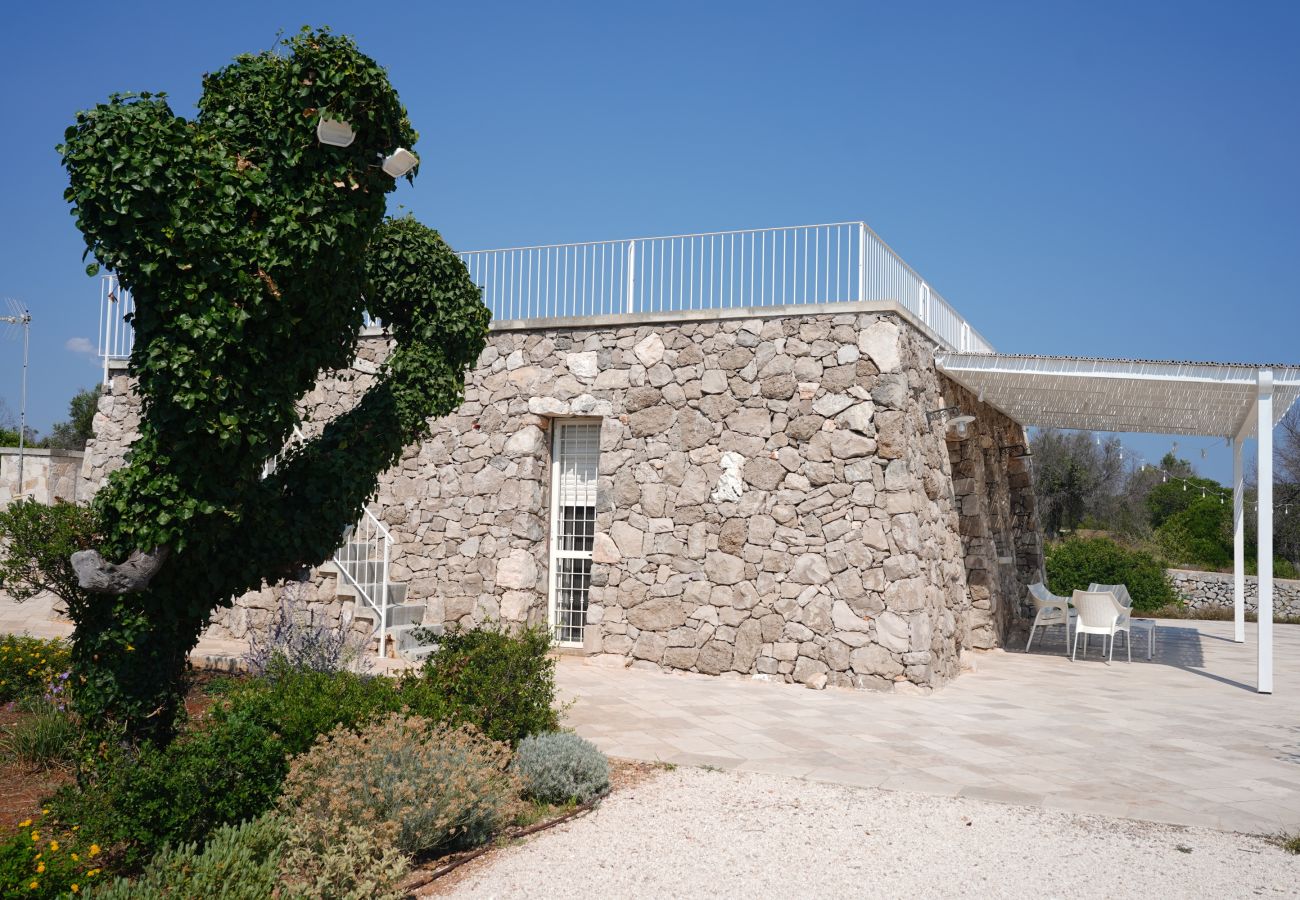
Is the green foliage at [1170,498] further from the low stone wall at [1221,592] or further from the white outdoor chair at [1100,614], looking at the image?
the white outdoor chair at [1100,614]

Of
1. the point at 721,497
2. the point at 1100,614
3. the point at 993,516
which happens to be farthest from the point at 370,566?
the point at 1100,614

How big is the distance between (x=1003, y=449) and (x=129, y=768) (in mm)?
12103

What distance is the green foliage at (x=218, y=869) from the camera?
138 inches

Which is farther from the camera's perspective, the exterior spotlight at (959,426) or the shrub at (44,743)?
the exterior spotlight at (959,426)

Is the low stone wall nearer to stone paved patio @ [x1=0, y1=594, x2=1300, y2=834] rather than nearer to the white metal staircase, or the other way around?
stone paved patio @ [x1=0, y1=594, x2=1300, y2=834]

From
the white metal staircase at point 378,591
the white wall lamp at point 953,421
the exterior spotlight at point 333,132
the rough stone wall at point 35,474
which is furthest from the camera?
the rough stone wall at point 35,474

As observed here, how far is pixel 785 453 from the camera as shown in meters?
9.55

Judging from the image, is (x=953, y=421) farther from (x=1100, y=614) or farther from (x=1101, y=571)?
(x=1101, y=571)

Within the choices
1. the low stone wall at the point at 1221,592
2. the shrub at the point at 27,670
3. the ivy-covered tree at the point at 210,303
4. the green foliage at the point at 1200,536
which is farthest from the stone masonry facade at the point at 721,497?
the green foliage at the point at 1200,536

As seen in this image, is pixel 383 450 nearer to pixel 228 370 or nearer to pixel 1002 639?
pixel 228 370

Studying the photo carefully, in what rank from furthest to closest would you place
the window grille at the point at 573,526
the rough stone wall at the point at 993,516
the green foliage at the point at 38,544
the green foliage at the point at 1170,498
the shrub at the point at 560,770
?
1. the green foliage at the point at 1170,498
2. the rough stone wall at the point at 993,516
3. the window grille at the point at 573,526
4. the green foliage at the point at 38,544
5. the shrub at the point at 560,770

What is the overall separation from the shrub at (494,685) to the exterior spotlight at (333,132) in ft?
9.69

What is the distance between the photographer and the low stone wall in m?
18.4

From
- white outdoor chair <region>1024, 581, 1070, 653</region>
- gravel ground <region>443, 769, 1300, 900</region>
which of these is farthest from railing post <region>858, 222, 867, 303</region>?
gravel ground <region>443, 769, 1300, 900</region>
